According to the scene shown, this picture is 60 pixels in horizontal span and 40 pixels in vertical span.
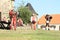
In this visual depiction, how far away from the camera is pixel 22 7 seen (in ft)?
205

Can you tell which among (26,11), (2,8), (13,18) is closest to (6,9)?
(2,8)

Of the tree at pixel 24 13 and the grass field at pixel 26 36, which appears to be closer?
the grass field at pixel 26 36

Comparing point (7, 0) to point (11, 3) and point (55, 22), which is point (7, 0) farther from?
point (55, 22)

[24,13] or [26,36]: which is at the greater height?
[26,36]

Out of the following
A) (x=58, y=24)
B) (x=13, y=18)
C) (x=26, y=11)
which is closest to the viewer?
(x=13, y=18)

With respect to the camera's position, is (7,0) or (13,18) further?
(7,0)

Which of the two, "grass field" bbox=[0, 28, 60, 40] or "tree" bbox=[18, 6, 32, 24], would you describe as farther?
"tree" bbox=[18, 6, 32, 24]

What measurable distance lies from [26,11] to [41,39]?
5026 centimetres

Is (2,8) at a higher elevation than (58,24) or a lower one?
higher

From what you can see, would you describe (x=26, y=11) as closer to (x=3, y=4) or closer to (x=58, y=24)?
(x=3, y=4)

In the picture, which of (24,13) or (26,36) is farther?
(24,13)

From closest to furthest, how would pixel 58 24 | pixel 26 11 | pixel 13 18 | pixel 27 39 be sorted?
pixel 27 39, pixel 13 18, pixel 26 11, pixel 58 24

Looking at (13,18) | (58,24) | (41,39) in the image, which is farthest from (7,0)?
(58,24)

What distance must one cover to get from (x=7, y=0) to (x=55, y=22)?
71.7 meters
